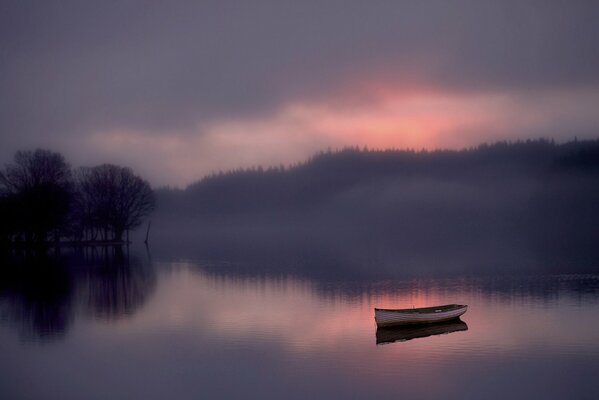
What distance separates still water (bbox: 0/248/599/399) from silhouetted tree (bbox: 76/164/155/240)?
62800 mm

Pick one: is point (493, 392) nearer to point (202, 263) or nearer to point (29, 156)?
point (202, 263)

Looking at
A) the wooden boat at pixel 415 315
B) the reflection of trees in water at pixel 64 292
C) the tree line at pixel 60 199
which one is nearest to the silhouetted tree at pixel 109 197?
the tree line at pixel 60 199

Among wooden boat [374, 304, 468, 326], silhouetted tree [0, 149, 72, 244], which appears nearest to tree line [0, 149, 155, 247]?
silhouetted tree [0, 149, 72, 244]

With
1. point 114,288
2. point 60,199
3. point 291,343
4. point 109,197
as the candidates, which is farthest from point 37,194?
point 291,343

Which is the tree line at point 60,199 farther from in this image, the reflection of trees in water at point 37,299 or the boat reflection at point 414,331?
the boat reflection at point 414,331

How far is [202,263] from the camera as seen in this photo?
281ft

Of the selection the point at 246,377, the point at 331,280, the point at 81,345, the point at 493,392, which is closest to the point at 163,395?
the point at 246,377

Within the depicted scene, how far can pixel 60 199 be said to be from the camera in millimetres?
102625

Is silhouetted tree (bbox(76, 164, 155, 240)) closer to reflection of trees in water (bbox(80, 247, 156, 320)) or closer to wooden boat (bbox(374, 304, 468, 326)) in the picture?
reflection of trees in water (bbox(80, 247, 156, 320))

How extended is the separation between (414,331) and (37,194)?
273ft

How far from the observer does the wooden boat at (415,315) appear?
34656 mm

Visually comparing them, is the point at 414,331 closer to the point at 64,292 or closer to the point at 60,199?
the point at 64,292

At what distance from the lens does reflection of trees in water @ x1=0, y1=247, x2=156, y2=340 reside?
38.4 meters

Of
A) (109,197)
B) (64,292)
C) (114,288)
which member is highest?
(109,197)
